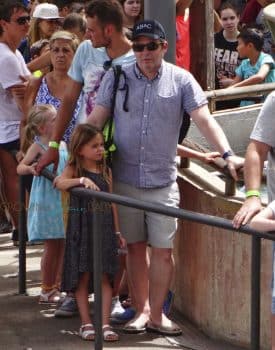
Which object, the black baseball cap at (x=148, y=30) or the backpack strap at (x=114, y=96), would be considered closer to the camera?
the black baseball cap at (x=148, y=30)

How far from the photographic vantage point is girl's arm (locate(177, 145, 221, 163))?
6.84 m

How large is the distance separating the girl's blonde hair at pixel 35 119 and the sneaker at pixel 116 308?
1.16 meters

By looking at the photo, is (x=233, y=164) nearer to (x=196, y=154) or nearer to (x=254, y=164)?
(x=196, y=154)

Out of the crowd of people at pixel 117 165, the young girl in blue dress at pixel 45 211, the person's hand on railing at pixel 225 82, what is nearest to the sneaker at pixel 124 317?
the crowd of people at pixel 117 165

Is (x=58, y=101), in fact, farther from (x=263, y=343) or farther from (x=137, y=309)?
(x=263, y=343)

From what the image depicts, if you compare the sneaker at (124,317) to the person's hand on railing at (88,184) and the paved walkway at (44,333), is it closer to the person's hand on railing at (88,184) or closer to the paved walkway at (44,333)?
the paved walkway at (44,333)

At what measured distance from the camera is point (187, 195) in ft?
24.6

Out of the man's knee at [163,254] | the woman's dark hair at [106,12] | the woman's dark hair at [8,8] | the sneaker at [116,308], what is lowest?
the sneaker at [116,308]

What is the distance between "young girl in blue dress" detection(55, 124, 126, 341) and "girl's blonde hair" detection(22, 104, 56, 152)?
85 cm

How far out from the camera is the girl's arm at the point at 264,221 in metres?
5.12

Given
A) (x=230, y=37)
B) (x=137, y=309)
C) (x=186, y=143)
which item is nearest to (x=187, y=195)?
(x=186, y=143)

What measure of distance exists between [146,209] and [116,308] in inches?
57.2

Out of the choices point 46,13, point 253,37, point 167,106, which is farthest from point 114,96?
point 253,37

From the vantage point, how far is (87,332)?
6898 mm
